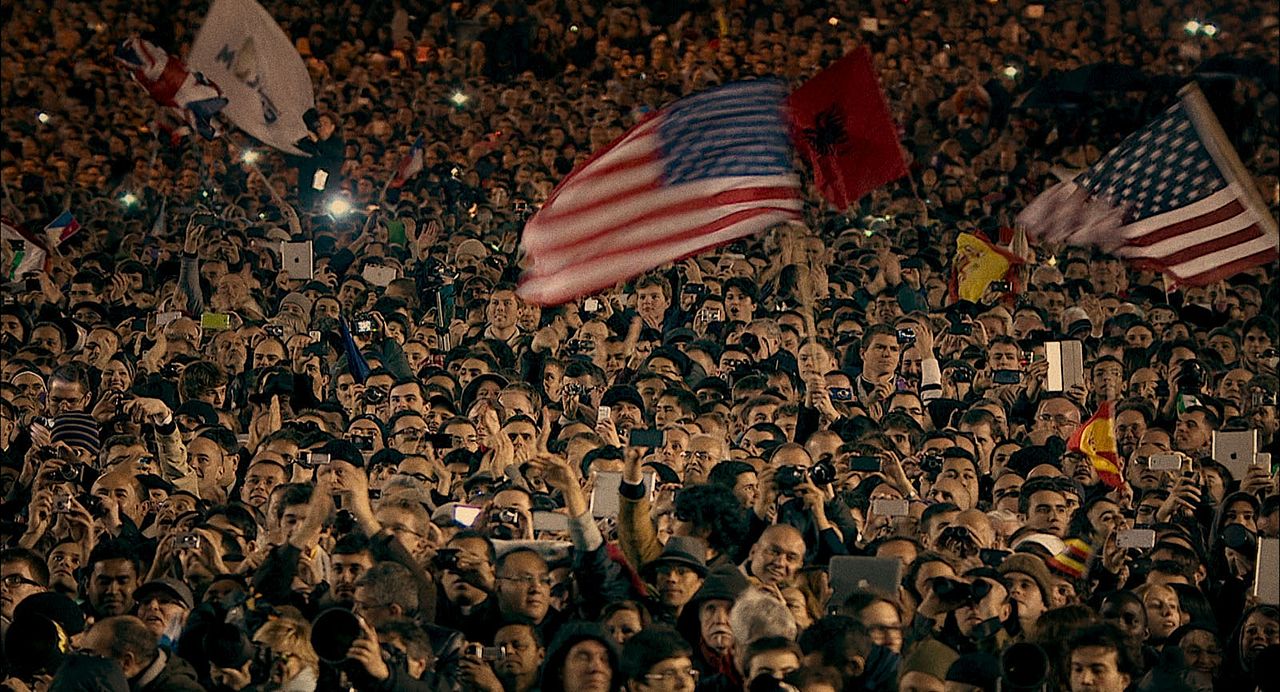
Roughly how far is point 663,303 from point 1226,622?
5.96 metres

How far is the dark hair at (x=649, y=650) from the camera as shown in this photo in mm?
6332

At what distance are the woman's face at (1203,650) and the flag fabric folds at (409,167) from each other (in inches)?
465

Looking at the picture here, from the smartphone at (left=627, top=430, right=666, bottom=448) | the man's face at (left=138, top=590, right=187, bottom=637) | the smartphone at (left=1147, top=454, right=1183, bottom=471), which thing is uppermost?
the smartphone at (left=1147, top=454, right=1183, bottom=471)

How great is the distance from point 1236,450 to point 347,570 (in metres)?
4.48

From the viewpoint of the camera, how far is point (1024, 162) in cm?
1911

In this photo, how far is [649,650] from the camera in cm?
635

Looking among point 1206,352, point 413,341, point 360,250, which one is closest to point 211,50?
point 360,250

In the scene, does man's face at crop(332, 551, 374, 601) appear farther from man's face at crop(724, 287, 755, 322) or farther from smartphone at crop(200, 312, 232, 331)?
man's face at crop(724, 287, 755, 322)

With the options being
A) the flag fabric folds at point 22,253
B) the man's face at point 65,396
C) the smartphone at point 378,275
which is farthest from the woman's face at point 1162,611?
the flag fabric folds at point 22,253

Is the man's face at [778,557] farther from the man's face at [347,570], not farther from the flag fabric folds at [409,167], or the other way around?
the flag fabric folds at [409,167]

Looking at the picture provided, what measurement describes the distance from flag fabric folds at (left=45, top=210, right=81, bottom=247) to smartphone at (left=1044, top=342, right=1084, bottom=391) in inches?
344

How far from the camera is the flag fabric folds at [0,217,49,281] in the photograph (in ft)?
51.1

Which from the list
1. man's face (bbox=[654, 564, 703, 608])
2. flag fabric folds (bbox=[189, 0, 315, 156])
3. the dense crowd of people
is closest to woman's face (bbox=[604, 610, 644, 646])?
the dense crowd of people

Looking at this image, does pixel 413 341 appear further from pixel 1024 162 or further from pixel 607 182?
pixel 1024 162
